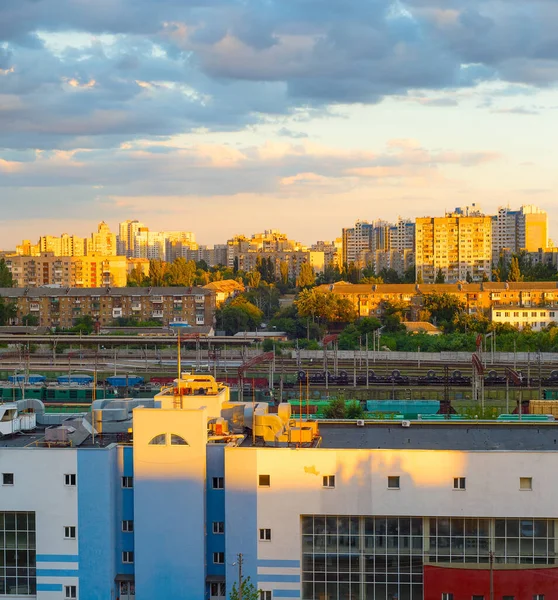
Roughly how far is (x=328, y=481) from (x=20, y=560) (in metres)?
3.05

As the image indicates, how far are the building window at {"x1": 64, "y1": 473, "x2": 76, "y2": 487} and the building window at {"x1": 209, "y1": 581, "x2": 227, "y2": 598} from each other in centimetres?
162

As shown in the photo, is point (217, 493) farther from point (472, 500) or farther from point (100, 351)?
point (100, 351)

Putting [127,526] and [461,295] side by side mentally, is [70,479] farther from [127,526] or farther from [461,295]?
[461,295]

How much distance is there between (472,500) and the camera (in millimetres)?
8930

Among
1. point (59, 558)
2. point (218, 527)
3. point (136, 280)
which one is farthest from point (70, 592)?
point (136, 280)

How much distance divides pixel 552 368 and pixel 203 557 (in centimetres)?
2380

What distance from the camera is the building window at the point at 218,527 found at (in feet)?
30.6

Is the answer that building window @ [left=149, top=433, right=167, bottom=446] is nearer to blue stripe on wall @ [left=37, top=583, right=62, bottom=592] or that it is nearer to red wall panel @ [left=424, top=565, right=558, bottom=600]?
blue stripe on wall @ [left=37, top=583, right=62, bottom=592]

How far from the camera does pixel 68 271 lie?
64125 mm

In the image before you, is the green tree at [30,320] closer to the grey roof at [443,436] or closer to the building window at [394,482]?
the grey roof at [443,436]

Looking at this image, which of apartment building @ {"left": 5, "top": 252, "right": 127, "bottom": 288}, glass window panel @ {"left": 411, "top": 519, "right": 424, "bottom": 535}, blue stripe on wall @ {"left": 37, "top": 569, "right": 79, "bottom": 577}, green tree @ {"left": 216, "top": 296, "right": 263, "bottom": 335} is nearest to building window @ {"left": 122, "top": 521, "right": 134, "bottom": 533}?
blue stripe on wall @ {"left": 37, "top": 569, "right": 79, "bottom": 577}

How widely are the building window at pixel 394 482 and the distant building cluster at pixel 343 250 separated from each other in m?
45.9

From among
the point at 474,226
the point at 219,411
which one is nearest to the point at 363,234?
the point at 474,226

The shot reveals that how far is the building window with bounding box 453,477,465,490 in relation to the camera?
29.3 feet
